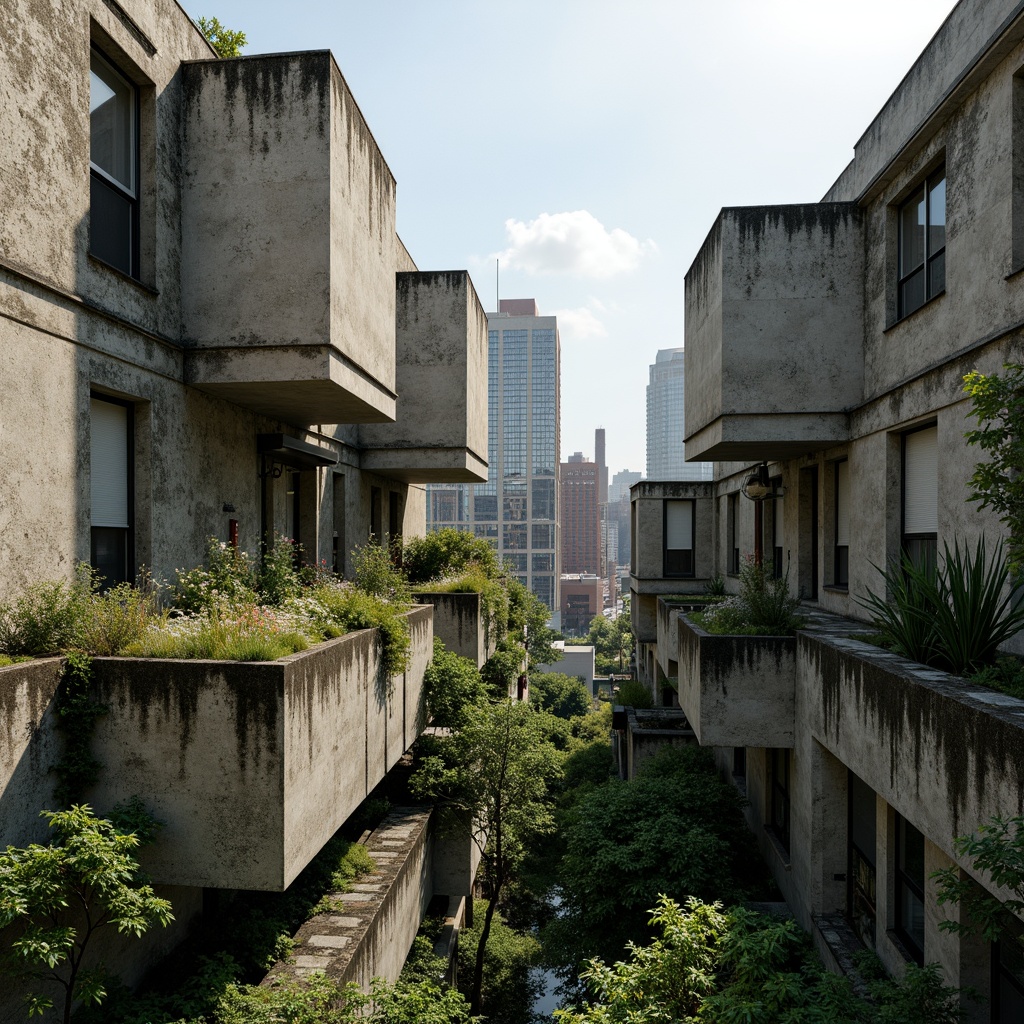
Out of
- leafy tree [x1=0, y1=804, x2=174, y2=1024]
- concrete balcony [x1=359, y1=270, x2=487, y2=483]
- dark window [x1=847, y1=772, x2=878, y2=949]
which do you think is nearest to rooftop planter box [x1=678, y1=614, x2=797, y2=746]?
dark window [x1=847, y1=772, x2=878, y2=949]

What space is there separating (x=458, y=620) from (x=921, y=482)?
9049mm

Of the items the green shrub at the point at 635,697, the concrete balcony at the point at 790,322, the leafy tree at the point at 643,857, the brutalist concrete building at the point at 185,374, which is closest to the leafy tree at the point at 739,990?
the brutalist concrete building at the point at 185,374

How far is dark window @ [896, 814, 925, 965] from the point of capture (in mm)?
6852

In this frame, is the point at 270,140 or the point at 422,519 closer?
the point at 270,140

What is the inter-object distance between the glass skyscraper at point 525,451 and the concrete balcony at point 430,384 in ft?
301

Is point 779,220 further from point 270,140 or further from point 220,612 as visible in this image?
point 220,612

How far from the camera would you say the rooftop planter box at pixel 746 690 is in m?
9.04

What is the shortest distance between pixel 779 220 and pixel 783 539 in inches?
269

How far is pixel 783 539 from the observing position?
50.4ft

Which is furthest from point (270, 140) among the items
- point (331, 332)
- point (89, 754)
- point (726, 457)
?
point (726, 457)

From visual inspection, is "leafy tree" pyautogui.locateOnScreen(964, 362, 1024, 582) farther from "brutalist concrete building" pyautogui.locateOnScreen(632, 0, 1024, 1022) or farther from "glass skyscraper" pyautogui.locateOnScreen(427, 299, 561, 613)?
"glass skyscraper" pyautogui.locateOnScreen(427, 299, 561, 613)

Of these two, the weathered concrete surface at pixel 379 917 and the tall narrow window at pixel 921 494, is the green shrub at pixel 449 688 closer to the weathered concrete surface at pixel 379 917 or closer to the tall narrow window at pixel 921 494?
the weathered concrete surface at pixel 379 917

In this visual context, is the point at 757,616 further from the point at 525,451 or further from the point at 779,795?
the point at 525,451

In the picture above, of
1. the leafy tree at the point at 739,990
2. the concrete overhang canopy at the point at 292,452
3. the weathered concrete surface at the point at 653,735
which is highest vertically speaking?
the concrete overhang canopy at the point at 292,452
